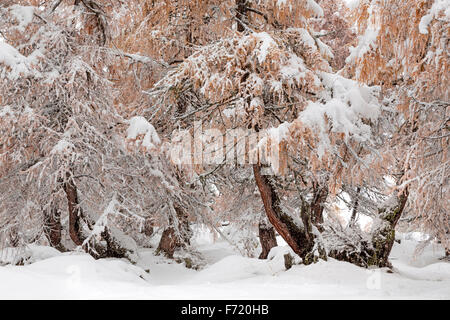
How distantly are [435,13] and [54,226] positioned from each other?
8845mm

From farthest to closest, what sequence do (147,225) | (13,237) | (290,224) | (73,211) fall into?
1. (147,225)
2. (13,237)
3. (73,211)
4. (290,224)

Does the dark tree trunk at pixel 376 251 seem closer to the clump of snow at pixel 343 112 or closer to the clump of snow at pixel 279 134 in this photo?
the clump of snow at pixel 343 112

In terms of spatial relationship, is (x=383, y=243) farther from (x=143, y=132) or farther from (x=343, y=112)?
(x=143, y=132)

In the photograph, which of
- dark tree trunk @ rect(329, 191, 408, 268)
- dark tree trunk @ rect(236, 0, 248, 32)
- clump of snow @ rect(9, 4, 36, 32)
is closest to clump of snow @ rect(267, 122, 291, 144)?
dark tree trunk @ rect(236, 0, 248, 32)

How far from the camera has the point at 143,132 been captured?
7176 millimetres

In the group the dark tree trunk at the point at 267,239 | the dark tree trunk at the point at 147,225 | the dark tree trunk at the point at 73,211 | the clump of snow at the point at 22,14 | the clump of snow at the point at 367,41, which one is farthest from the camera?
the dark tree trunk at the point at 267,239

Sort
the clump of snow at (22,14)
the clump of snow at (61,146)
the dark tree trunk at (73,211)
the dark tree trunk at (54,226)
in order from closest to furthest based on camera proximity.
Result: the clump of snow at (61,146)
the clump of snow at (22,14)
the dark tree trunk at (73,211)
the dark tree trunk at (54,226)

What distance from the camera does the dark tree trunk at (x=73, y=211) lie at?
8.23 meters

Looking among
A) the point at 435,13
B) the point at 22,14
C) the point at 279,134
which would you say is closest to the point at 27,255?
the point at 22,14

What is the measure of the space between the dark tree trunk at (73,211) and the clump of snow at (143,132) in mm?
1854

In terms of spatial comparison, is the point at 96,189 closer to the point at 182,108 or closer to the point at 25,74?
the point at 182,108

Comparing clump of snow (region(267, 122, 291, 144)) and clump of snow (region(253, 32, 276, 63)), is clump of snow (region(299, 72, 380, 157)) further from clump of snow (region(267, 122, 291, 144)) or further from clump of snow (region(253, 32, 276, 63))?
clump of snow (region(253, 32, 276, 63))

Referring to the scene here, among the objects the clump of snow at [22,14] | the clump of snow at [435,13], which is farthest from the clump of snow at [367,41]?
the clump of snow at [22,14]
